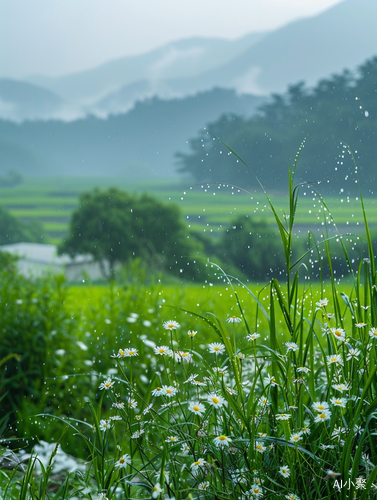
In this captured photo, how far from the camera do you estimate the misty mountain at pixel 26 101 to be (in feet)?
15.4

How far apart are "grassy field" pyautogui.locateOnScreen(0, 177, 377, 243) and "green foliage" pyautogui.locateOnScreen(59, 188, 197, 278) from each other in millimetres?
112

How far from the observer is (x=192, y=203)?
134 inches

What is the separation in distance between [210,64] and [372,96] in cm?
176

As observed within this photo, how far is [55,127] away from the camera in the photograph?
473 centimetres

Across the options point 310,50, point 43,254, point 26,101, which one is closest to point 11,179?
point 26,101

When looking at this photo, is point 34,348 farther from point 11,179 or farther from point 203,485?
point 11,179

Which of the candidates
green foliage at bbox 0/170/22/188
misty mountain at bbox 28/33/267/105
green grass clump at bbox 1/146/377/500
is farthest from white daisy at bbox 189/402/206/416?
green foliage at bbox 0/170/22/188

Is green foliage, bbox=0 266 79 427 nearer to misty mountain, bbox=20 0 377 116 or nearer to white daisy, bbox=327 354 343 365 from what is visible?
white daisy, bbox=327 354 343 365

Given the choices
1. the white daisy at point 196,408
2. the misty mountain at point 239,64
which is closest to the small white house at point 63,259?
the misty mountain at point 239,64

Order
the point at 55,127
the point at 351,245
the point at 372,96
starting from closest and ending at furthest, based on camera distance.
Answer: the point at 351,245, the point at 372,96, the point at 55,127

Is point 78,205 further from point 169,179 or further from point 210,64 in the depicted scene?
point 210,64

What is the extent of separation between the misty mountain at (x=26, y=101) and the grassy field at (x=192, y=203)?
745 millimetres

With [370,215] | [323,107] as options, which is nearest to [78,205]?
[323,107]

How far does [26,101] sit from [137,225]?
2221 mm
